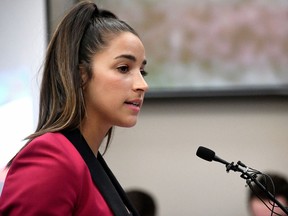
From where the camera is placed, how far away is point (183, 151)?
8.05 feet

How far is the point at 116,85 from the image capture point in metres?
1.18

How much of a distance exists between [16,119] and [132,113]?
1.10 m

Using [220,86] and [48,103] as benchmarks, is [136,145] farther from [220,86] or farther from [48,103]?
[48,103]

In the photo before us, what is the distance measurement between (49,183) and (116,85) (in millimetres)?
279

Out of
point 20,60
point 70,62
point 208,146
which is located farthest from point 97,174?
point 208,146

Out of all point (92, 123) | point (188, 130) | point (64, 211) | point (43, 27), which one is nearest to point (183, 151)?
point (188, 130)

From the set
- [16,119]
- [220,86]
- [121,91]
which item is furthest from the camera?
[220,86]

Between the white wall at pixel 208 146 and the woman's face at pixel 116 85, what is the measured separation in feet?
4.04

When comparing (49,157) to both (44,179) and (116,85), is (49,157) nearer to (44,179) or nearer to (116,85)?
(44,179)

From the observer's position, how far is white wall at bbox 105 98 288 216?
2.42 m

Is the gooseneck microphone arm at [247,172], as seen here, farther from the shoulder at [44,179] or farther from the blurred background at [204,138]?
the blurred background at [204,138]

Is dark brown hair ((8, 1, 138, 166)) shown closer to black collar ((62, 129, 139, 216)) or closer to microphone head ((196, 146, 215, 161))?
black collar ((62, 129, 139, 216))

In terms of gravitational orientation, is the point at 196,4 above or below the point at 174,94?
above

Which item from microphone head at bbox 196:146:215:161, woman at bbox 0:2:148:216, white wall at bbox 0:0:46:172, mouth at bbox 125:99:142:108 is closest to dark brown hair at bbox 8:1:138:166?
woman at bbox 0:2:148:216
